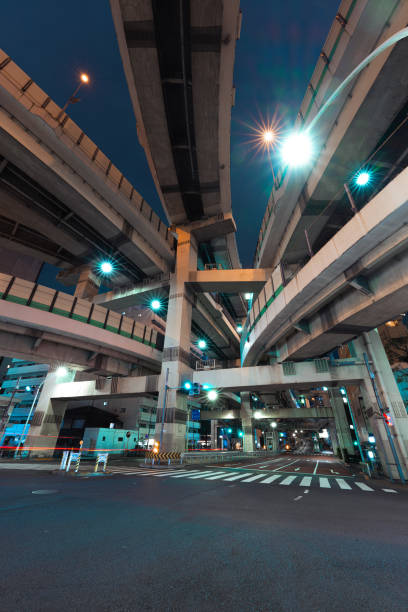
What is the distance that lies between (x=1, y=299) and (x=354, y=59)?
82.7 feet

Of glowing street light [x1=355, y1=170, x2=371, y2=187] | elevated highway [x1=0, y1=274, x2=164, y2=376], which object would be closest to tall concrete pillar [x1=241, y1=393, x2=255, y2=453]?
elevated highway [x1=0, y1=274, x2=164, y2=376]

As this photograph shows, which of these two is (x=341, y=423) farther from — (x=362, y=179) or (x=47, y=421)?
(x=47, y=421)

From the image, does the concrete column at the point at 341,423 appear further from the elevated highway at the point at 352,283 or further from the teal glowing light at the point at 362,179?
the teal glowing light at the point at 362,179

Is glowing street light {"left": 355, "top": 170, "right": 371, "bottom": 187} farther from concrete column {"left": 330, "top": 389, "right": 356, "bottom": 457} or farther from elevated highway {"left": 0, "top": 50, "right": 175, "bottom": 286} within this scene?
concrete column {"left": 330, "top": 389, "right": 356, "bottom": 457}

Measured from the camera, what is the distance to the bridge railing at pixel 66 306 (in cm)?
1850

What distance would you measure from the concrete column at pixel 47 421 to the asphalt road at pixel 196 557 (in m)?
24.7

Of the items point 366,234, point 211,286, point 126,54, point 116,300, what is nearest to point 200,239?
point 211,286

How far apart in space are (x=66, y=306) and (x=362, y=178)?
77.3ft

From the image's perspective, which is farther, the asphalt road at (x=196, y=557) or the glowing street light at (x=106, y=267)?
the glowing street light at (x=106, y=267)

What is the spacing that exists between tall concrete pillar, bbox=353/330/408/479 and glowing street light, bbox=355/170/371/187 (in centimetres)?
1052

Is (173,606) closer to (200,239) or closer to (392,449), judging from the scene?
(392,449)

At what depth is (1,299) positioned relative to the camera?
17.7 m

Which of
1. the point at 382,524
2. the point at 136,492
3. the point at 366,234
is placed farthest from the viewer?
the point at 366,234

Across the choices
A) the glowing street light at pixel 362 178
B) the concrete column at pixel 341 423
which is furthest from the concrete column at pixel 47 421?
the concrete column at pixel 341 423
